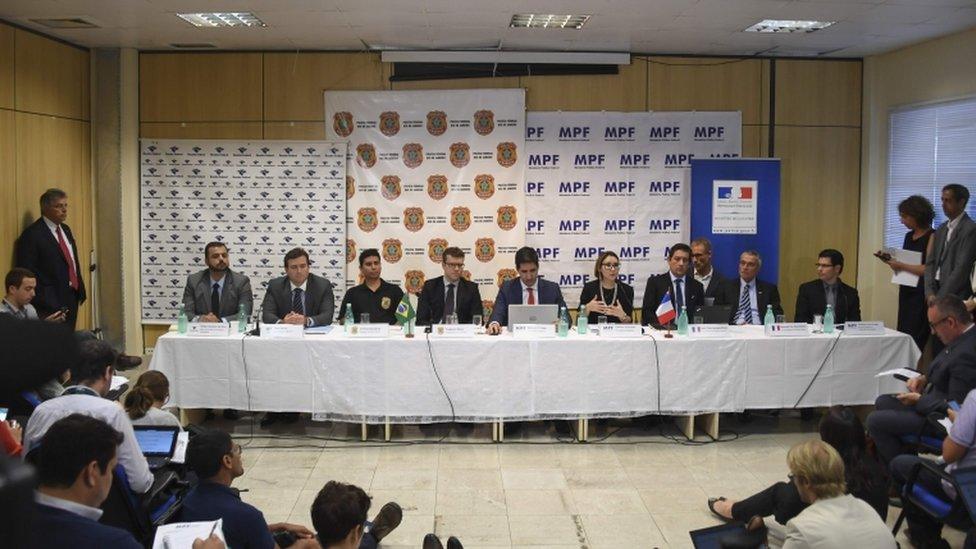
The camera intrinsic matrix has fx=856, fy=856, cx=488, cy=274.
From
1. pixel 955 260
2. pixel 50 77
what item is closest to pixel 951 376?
pixel 955 260

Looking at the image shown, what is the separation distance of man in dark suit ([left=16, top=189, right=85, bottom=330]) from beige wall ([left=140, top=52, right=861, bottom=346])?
135 cm

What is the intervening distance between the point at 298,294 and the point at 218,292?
0.60 m

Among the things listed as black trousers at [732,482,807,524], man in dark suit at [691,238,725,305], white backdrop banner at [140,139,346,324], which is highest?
white backdrop banner at [140,139,346,324]

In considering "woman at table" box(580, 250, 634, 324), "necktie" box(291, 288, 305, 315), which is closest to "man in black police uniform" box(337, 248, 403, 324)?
"necktie" box(291, 288, 305, 315)

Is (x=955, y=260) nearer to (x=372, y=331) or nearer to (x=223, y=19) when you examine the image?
(x=372, y=331)

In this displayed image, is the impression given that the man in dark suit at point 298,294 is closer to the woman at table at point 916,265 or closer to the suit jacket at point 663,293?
the suit jacket at point 663,293

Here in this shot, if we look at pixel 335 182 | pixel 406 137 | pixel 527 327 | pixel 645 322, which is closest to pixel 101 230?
pixel 335 182

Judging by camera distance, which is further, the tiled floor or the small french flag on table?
the small french flag on table

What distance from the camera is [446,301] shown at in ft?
20.6

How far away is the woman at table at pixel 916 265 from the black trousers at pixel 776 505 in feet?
10.3

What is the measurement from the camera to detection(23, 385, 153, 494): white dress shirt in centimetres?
275

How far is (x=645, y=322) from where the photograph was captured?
6.29 meters

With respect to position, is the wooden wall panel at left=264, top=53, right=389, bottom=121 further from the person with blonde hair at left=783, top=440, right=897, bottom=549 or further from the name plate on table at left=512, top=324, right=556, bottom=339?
the person with blonde hair at left=783, top=440, right=897, bottom=549

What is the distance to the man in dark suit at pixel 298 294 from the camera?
19.7 ft
